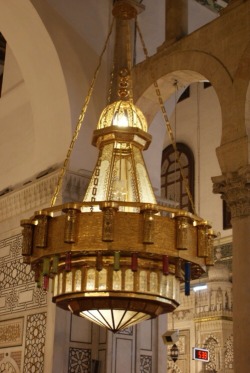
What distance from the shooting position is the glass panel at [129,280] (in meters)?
3.69

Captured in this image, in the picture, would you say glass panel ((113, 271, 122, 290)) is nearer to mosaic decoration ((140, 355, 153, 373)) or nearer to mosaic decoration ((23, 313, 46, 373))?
mosaic decoration ((23, 313, 46, 373))

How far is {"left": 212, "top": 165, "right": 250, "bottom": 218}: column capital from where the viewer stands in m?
5.82

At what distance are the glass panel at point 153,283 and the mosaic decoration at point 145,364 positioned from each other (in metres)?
3.24

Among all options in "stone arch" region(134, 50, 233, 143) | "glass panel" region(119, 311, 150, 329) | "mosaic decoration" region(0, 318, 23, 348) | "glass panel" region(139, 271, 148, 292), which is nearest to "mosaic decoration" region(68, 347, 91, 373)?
"mosaic decoration" region(0, 318, 23, 348)

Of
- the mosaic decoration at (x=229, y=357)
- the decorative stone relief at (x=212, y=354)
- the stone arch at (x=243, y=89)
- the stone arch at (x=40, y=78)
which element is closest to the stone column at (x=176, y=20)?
the stone arch at (x=243, y=89)

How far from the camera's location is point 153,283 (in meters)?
3.77

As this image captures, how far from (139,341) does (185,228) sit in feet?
10.9

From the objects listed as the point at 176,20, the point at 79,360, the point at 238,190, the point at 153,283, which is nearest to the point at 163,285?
the point at 153,283

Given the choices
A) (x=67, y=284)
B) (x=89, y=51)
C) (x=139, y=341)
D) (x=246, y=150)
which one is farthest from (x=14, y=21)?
(x=67, y=284)

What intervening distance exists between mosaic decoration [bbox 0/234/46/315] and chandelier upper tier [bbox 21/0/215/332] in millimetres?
2921

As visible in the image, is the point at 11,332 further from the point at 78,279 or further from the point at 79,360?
the point at 78,279

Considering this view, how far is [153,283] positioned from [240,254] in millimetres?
2087

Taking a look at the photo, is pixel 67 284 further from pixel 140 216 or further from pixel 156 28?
pixel 156 28

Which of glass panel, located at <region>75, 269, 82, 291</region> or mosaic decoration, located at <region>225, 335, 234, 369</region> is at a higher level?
mosaic decoration, located at <region>225, 335, 234, 369</region>
